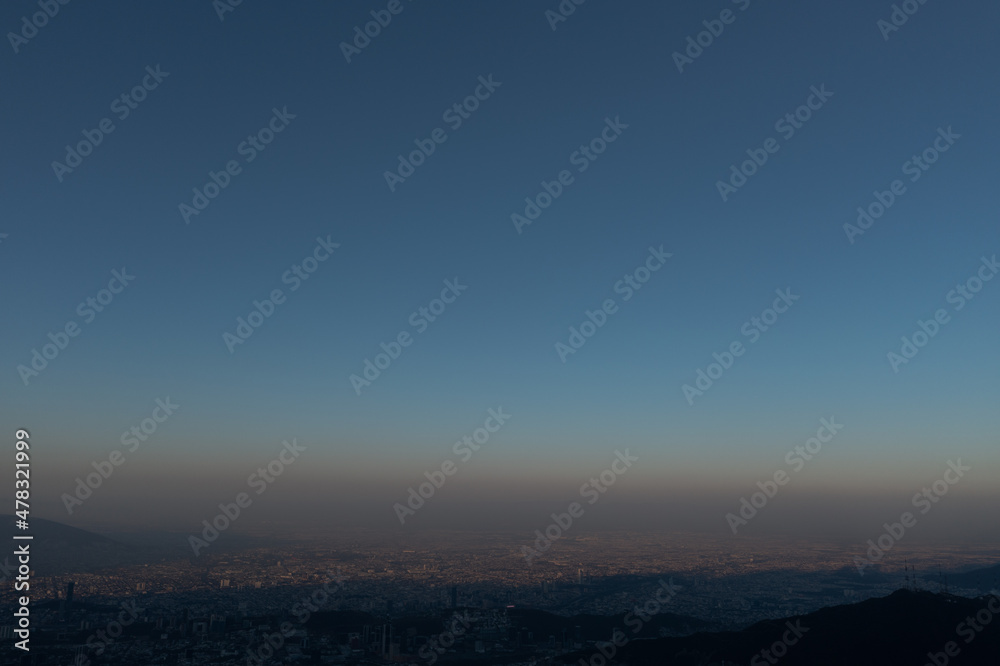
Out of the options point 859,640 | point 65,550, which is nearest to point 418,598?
point 859,640

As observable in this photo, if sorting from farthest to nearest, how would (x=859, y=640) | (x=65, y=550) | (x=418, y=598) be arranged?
(x=65, y=550) → (x=418, y=598) → (x=859, y=640)

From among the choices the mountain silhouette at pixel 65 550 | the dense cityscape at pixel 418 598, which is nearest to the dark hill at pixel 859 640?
the dense cityscape at pixel 418 598

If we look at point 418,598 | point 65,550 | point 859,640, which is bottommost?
point 859,640

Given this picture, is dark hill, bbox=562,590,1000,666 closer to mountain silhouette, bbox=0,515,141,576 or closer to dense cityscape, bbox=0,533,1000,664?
dense cityscape, bbox=0,533,1000,664

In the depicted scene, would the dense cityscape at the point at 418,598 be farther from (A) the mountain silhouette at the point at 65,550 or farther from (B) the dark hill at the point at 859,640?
(B) the dark hill at the point at 859,640

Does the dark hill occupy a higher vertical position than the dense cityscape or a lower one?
lower

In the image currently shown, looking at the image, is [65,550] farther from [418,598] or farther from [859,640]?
[859,640]

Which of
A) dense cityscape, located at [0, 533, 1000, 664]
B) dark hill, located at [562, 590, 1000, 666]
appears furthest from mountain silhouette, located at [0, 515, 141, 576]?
dark hill, located at [562, 590, 1000, 666]

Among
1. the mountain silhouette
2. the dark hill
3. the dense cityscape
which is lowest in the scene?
the dark hill

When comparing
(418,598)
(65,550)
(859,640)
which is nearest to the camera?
(859,640)

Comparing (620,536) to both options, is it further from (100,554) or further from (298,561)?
(100,554)

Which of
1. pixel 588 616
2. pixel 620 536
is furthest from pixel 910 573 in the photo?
pixel 620 536
